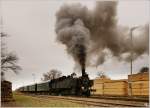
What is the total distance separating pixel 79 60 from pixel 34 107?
26.0 feet

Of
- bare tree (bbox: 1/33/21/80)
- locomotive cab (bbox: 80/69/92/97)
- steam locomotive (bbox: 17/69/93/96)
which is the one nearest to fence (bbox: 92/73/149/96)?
locomotive cab (bbox: 80/69/92/97)

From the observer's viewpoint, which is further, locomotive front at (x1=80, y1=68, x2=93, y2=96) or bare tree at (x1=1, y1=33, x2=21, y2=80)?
locomotive front at (x1=80, y1=68, x2=93, y2=96)

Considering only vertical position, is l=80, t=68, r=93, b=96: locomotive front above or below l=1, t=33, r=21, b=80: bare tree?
below

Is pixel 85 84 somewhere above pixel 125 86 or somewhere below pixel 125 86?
above

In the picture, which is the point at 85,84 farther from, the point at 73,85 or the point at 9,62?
the point at 9,62

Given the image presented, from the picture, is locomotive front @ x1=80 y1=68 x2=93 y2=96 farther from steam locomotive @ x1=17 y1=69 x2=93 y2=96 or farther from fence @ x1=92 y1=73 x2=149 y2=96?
fence @ x1=92 y1=73 x2=149 y2=96

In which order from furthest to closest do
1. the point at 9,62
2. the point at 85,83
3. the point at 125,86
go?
1. the point at 125,86
2. the point at 85,83
3. the point at 9,62

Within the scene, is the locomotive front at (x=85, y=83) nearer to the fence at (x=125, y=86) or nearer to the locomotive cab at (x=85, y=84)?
the locomotive cab at (x=85, y=84)

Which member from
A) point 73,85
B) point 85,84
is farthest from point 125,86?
point 73,85

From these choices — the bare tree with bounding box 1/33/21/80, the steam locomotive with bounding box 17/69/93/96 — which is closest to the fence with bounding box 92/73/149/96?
the steam locomotive with bounding box 17/69/93/96

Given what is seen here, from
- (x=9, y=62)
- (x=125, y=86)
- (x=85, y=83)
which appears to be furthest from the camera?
(x=125, y=86)

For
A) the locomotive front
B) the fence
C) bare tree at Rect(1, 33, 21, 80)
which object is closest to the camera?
bare tree at Rect(1, 33, 21, 80)

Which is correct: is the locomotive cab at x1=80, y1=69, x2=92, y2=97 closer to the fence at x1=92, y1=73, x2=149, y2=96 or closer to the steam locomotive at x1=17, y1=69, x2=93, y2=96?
the steam locomotive at x1=17, y1=69, x2=93, y2=96

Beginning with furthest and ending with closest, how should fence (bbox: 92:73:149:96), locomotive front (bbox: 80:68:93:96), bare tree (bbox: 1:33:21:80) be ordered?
locomotive front (bbox: 80:68:93:96) → fence (bbox: 92:73:149:96) → bare tree (bbox: 1:33:21:80)
